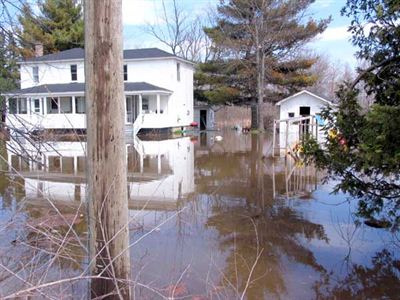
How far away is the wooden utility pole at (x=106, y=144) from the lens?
3.07 m

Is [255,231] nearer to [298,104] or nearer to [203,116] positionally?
[298,104]

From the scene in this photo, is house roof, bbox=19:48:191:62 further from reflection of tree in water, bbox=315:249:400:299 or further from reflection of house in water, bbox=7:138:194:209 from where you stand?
reflection of tree in water, bbox=315:249:400:299

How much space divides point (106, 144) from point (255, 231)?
17.2ft

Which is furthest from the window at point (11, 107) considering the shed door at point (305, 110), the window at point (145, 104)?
the shed door at point (305, 110)

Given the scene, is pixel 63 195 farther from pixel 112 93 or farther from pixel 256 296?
pixel 112 93

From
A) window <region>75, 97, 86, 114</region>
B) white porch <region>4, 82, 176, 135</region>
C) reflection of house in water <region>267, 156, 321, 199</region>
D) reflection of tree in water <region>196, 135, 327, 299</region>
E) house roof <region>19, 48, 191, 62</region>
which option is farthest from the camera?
house roof <region>19, 48, 191, 62</region>

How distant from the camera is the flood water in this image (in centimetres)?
463

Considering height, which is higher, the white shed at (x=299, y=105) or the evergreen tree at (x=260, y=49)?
the evergreen tree at (x=260, y=49)

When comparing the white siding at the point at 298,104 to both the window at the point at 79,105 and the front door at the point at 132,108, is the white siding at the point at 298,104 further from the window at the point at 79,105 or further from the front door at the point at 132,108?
the window at the point at 79,105

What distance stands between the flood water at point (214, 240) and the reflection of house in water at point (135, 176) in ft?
0.28

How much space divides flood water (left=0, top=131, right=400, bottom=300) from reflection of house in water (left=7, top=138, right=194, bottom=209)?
84mm

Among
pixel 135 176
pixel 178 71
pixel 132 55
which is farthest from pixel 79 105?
pixel 135 176

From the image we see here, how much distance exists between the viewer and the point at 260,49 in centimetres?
3481

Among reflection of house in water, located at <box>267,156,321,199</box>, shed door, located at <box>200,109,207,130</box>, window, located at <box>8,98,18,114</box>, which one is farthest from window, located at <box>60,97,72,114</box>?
window, located at <box>8,98,18,114</box>
